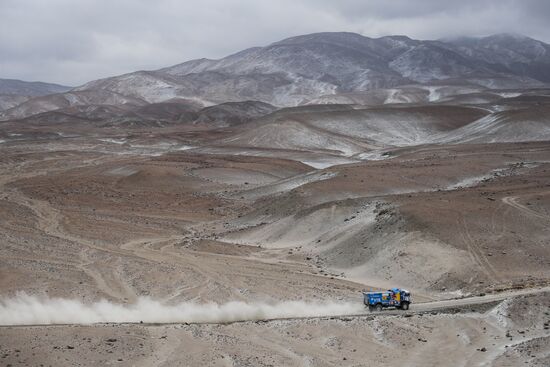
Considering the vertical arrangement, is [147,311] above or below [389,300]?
below

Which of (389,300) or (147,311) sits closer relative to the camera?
(147,311)

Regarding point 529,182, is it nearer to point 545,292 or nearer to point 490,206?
point 490,206

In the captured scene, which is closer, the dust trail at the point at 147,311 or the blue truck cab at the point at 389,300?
the dust trail at the point at 147,311

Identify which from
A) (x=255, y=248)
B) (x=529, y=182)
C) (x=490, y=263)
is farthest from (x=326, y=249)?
(x=529, y=182)
